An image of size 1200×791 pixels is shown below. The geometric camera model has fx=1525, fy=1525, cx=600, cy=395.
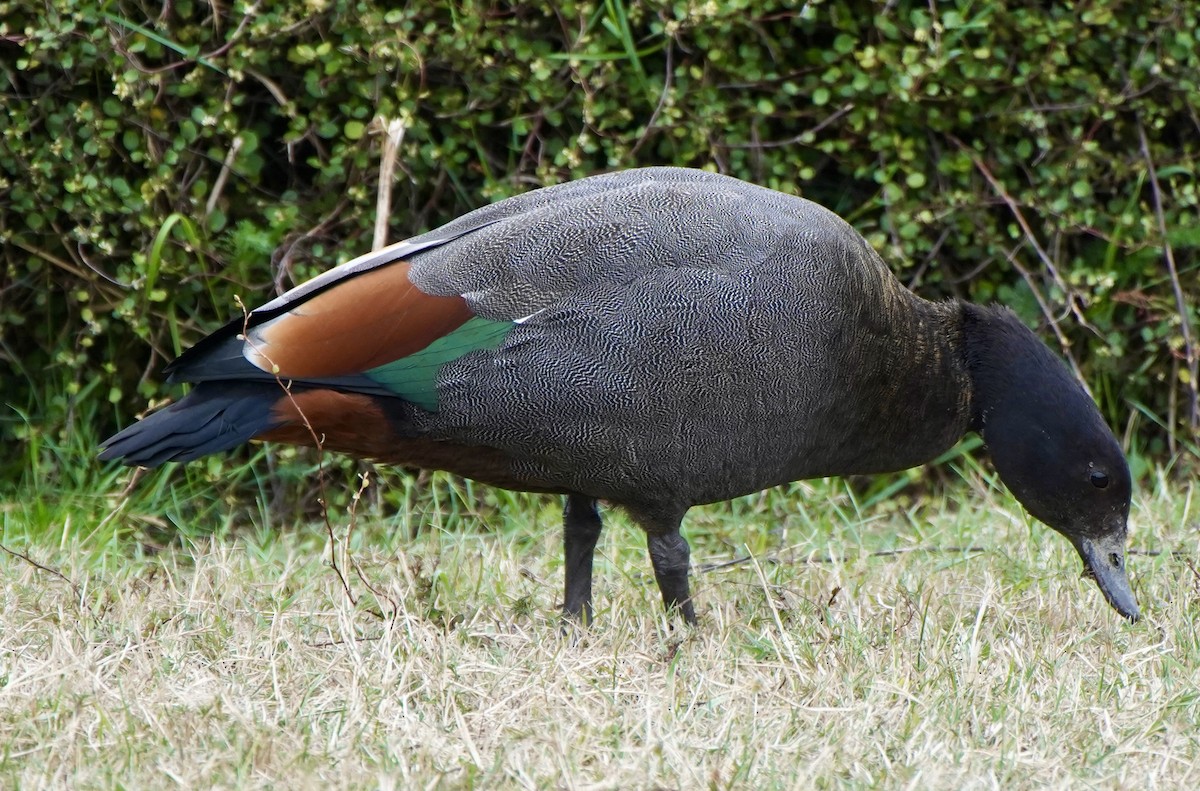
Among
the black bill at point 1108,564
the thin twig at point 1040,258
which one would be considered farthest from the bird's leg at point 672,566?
the thin twig at point 1040,258

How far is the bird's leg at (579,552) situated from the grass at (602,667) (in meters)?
0.08

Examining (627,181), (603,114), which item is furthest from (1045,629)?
(603,114)

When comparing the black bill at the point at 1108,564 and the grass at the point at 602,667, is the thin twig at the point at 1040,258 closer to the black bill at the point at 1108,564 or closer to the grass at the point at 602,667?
the grass at the point at 602,667

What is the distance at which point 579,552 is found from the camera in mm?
3744

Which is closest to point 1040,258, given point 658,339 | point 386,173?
point 386,173

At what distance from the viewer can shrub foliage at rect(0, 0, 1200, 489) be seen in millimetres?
4809

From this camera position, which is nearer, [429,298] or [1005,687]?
[1005,687]

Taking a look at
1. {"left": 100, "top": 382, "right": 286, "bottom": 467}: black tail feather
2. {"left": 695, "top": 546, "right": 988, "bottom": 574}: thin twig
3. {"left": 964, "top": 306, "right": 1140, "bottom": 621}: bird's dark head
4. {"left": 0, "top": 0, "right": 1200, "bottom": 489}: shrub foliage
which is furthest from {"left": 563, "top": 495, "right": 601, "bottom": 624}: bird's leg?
{"left": 0, "top": 0, "right": 1200, "bottom": 489}: shrub foliage

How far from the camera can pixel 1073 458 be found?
3.74 m

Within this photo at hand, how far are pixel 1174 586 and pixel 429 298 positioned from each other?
2.01 meters

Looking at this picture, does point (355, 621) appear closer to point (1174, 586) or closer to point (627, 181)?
point (627, 181)

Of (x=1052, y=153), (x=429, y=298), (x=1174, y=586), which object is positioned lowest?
(x=1174, y=586)

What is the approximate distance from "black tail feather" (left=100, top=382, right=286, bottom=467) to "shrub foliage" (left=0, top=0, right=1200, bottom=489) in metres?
1.42

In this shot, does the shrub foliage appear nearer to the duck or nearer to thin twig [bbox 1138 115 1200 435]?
thin twig [bbox 1138 115 1200 435]
